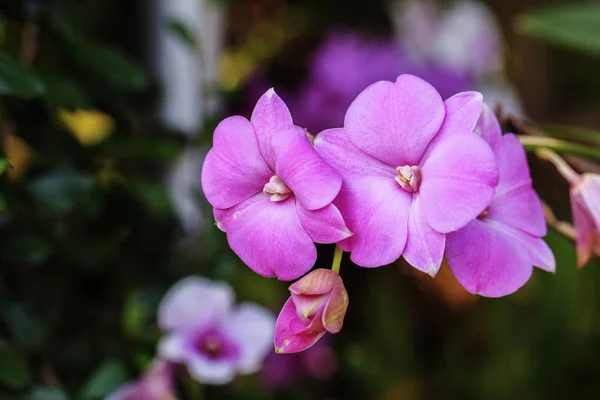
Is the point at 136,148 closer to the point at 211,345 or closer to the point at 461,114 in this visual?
the point at 211,345

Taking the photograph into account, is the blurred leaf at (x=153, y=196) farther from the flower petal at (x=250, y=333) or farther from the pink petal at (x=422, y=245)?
the pink petal at (x=422, y=245)

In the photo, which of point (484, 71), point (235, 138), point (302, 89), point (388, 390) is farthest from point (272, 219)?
point (484, 71)

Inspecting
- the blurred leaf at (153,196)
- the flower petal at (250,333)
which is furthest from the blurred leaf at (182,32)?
the flower petal at (250,333)

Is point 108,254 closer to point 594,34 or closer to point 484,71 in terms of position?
point 594,34

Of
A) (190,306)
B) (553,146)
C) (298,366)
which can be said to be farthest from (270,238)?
(298,366)

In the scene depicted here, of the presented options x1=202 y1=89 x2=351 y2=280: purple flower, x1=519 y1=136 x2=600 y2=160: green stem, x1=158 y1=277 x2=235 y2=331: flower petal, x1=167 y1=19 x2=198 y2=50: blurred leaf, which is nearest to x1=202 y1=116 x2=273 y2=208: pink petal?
x1=202 y1=89 x2=351 y2=280: purple flower
